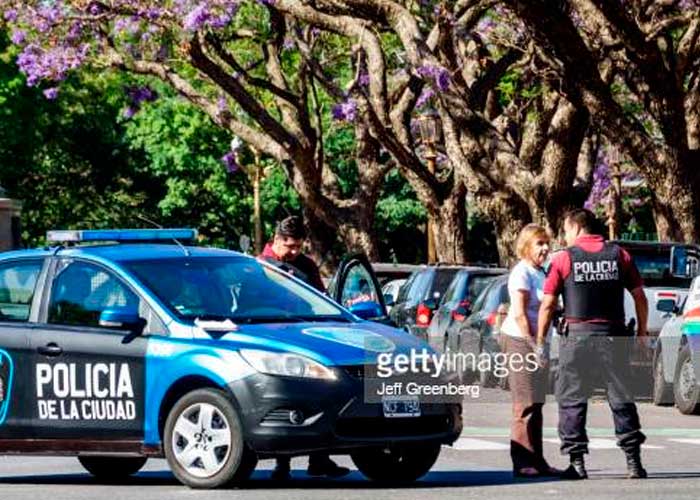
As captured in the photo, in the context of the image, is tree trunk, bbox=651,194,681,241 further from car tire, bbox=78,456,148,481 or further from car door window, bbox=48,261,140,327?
car door window, bbox=48,261,140,327

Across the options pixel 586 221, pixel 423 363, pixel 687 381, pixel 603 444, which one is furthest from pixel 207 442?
pixel 687 381

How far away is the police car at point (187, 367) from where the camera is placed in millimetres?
13219

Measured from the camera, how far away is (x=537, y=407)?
48.1 feet

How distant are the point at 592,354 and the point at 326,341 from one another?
1.82m

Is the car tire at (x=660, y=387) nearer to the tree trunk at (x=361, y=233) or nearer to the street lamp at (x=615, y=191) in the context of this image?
the tree trunk at (x=361, y=233)

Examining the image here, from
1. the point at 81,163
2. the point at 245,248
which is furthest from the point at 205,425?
the point at 81,163

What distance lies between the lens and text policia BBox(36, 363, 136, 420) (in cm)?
1381

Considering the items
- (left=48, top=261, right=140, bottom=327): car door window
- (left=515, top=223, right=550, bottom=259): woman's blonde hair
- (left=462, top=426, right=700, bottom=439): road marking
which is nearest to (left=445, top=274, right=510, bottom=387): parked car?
(left=462, top=426, right=700, bottom=439): road marking

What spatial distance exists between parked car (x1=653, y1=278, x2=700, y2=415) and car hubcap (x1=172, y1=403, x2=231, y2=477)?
30.9ft

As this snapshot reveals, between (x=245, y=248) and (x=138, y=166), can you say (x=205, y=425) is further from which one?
(x=138, y=166)

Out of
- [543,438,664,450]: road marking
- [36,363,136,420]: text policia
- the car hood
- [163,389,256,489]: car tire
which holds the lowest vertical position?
[543,438,664,450]: road marking

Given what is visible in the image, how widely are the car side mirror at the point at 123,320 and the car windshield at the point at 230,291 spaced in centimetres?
20

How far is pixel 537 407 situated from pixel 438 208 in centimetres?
2312

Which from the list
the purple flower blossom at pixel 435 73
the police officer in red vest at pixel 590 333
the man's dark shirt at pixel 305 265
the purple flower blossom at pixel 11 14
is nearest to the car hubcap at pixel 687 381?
the man's dark shirt at pixel 305 265
